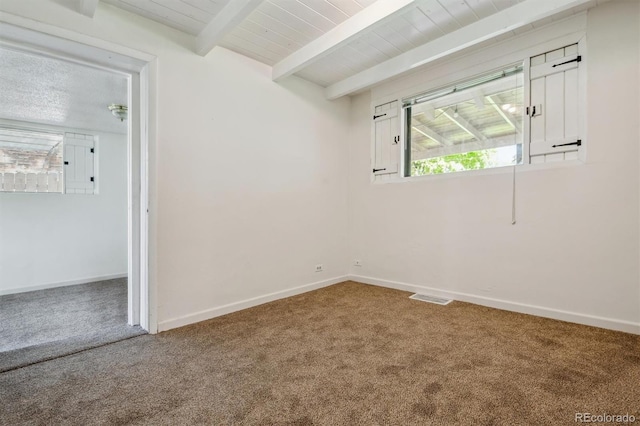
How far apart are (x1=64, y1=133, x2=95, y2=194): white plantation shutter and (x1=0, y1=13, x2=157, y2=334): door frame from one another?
283 cm

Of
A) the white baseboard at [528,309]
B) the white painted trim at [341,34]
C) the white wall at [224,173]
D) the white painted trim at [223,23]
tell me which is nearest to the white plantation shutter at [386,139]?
the white wall at [224,173]

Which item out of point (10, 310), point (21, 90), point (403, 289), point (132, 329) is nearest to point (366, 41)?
point (403, 289)

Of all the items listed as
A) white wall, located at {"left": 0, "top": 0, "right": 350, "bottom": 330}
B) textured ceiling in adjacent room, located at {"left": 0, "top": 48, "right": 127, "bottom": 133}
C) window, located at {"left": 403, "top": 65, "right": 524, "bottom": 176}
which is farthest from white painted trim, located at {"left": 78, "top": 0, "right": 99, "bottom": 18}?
window, located at {"left": 403, "top": 65, "right": 524, "bottom": 176}

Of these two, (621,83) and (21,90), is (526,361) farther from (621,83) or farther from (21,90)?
(21,90)

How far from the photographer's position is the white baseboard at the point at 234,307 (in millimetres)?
2543

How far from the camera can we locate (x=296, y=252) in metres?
3.60

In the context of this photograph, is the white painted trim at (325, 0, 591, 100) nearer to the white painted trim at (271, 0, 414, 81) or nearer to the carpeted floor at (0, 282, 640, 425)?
the white painted trim at (271, 0, 414, 81)

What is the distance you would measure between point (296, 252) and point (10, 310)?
10.2 ft

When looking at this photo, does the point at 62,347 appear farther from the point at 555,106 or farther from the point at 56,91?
the point at 555,106

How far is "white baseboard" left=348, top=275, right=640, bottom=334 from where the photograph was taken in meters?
2.38

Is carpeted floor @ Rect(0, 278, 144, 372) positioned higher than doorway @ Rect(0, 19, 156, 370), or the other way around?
doorway @ Rect(0, 19, 156, 370)

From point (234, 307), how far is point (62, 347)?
1.30 meters

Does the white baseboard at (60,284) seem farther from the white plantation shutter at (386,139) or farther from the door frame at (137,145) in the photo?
the white plantation shutter at (386,139)

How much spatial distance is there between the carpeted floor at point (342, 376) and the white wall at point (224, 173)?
54 centimetres
